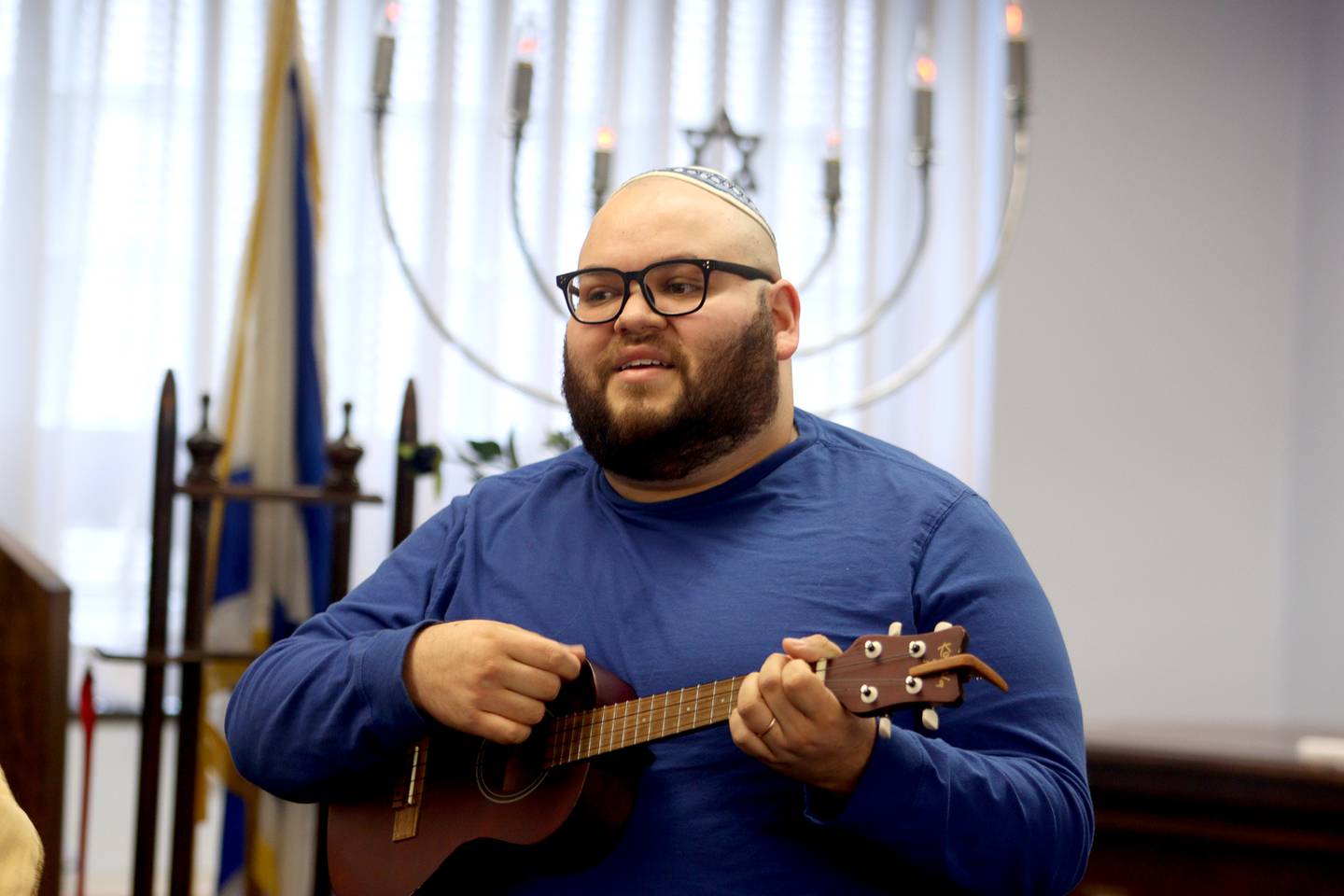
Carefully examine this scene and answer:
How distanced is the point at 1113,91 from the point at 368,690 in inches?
107

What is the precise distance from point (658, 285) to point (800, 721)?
0.54 metres

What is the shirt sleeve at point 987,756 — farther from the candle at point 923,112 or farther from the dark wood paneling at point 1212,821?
the candle at point 923,112

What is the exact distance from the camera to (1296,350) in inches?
134

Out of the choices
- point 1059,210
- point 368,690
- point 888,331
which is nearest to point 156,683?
point 368,690

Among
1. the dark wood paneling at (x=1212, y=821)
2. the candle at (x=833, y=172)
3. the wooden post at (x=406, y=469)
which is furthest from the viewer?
the candle at (x=833, y=172)

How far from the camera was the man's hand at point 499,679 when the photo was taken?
4.28ft

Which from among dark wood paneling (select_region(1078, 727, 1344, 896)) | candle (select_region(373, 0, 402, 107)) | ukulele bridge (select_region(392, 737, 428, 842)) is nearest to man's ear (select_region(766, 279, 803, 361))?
ukulele bridge (select_region(392, 737, 428, 842))

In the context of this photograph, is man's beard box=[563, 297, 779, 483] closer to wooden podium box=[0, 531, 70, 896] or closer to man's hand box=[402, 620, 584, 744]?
man's hand box=[402, 620, 584, 744]

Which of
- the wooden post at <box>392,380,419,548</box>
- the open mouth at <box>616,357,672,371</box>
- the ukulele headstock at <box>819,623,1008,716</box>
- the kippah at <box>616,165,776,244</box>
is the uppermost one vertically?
the kippah at <box>616,165,776,244</box>

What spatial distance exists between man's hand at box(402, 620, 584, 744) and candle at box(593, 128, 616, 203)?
1.19 m

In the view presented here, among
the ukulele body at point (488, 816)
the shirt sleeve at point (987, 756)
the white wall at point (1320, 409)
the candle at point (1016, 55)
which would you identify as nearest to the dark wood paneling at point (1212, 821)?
the shirt sleeve at point (987, 756)

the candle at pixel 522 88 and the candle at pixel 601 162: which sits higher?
the candle at pixel 522 88

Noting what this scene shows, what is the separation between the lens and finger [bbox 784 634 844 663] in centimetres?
111

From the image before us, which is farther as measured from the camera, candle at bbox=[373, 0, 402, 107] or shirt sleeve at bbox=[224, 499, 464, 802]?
candle at bbox=[373, 0, 402, 107]
